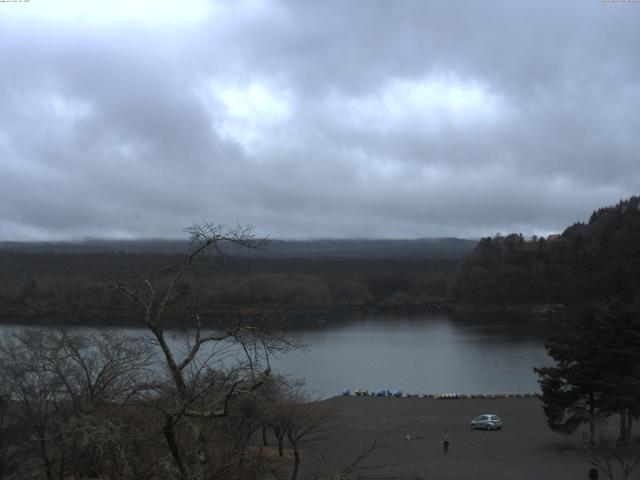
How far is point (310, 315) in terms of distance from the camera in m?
89.0

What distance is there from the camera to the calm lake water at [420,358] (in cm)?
3950

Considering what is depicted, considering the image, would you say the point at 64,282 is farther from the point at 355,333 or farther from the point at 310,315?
the point at 355,333

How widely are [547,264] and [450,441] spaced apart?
82.5m

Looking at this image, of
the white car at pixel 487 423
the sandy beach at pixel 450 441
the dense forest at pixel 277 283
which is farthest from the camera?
the dense forest at pixel 277 283

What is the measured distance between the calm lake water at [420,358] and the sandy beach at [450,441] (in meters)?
5.09

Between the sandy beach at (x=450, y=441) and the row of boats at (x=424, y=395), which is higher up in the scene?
the sandy beach at (x=450, y=441)

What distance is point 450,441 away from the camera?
940 inches

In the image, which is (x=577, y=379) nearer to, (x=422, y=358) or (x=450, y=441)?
(x=450, y=441)

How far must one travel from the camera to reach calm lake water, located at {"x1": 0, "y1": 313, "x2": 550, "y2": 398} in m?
39.5

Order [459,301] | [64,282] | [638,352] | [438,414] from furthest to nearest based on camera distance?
[459,301] → [64,282] → [438,414] → [638,352]

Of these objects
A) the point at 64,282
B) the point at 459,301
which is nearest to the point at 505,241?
the point at 459,301

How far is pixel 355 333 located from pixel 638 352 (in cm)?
5013

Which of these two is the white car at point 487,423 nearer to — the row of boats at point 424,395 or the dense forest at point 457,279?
the row of boats at point 424,395

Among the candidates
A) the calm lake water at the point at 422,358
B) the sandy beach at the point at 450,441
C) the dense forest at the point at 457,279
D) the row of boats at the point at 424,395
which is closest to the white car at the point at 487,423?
the sandy beach at the point at 450,441
